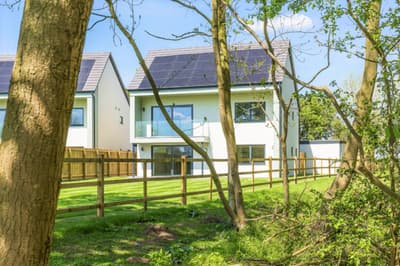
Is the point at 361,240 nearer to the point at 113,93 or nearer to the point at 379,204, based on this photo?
the point at 379,204

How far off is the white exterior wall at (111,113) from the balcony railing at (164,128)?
278 cm

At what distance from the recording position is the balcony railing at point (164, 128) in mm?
20875

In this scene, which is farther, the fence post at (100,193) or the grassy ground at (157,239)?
the fence post at (100,193)

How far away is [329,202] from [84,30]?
9.66 feet

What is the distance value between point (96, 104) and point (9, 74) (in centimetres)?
565

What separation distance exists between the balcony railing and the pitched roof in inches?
132

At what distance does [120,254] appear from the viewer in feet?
16.6

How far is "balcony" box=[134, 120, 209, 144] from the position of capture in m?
20.8

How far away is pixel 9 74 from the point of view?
23391 mm

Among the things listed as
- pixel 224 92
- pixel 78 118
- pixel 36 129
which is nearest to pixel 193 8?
pixel 224 92

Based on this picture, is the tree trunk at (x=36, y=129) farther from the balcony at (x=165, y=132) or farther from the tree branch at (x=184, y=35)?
the balcony at (x=165, y=132)

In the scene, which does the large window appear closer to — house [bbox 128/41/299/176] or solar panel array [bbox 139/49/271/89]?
house [bbox 128/41/299/176]

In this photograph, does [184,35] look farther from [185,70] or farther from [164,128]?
[185,70]

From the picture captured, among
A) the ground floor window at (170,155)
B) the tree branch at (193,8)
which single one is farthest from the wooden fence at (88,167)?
the tree branch at (193,8)
